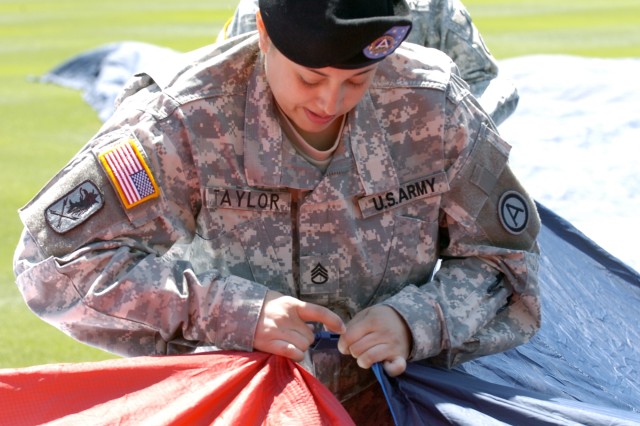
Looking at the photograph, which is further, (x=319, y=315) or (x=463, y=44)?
(x=463, y=44)

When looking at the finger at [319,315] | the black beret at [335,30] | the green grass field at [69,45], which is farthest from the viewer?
the green grass field at [69,45]

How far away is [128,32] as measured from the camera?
1120 cm

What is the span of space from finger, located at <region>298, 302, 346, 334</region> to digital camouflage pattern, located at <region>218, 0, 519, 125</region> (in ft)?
4.72

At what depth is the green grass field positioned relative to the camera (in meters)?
4.01

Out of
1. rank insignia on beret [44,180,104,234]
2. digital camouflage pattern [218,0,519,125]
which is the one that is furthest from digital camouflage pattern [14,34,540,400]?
digital camouflage pattern [218,0,519,125]

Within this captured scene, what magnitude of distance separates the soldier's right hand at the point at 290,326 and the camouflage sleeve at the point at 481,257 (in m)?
0.19

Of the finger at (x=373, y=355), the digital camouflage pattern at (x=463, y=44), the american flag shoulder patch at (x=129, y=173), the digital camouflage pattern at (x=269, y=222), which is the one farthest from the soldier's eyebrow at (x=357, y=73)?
the digital camouflage pattern at (x=463, y=44)

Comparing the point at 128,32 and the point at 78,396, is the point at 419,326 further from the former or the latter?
the point at 128,32

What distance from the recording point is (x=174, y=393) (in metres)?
1.89

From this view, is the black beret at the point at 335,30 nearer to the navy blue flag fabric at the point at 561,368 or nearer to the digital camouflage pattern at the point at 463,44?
the navy blue flag fabric at the point at 561,368

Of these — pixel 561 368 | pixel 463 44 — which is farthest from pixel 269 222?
pixel 463 44

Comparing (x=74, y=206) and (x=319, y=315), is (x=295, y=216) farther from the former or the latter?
(x=74, y=206)

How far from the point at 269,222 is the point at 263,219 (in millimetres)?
11

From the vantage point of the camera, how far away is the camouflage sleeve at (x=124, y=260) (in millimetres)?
1938
